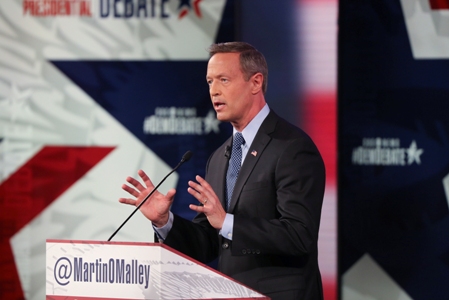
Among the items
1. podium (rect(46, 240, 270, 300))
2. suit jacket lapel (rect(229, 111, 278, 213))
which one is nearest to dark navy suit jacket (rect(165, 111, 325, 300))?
suit jacket lapel (rect(229, 111, 278, 213))

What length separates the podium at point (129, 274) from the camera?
5.54 ft

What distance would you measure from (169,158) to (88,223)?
71 centimetres

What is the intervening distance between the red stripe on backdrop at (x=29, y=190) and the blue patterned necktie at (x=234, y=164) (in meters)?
2.11

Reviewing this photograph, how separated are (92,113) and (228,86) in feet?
7.00

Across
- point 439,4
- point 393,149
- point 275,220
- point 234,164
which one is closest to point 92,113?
point 393,149

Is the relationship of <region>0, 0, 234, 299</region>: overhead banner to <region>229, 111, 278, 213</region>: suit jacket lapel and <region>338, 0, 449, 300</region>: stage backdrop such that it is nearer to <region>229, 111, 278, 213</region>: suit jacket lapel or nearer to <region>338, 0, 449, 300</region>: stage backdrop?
<region>338, 0, 449, 300</region>: stage backdrop

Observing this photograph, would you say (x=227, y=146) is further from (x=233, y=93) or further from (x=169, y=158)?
(x=169, y=158)

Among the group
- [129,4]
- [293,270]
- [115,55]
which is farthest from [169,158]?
[293,270]

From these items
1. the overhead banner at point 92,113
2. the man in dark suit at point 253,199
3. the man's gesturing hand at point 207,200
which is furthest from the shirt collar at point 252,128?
the overhead banner at point 92,113

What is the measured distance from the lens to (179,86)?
163 inches

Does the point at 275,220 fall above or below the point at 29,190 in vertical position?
below

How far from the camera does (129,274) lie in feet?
5.66

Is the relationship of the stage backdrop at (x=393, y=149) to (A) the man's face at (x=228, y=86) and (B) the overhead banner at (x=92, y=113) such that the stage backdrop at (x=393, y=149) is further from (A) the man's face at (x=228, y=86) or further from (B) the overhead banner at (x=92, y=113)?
(A) the man's face at (x=228, y=86)

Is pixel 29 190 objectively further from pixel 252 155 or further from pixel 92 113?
pixel 252 155
